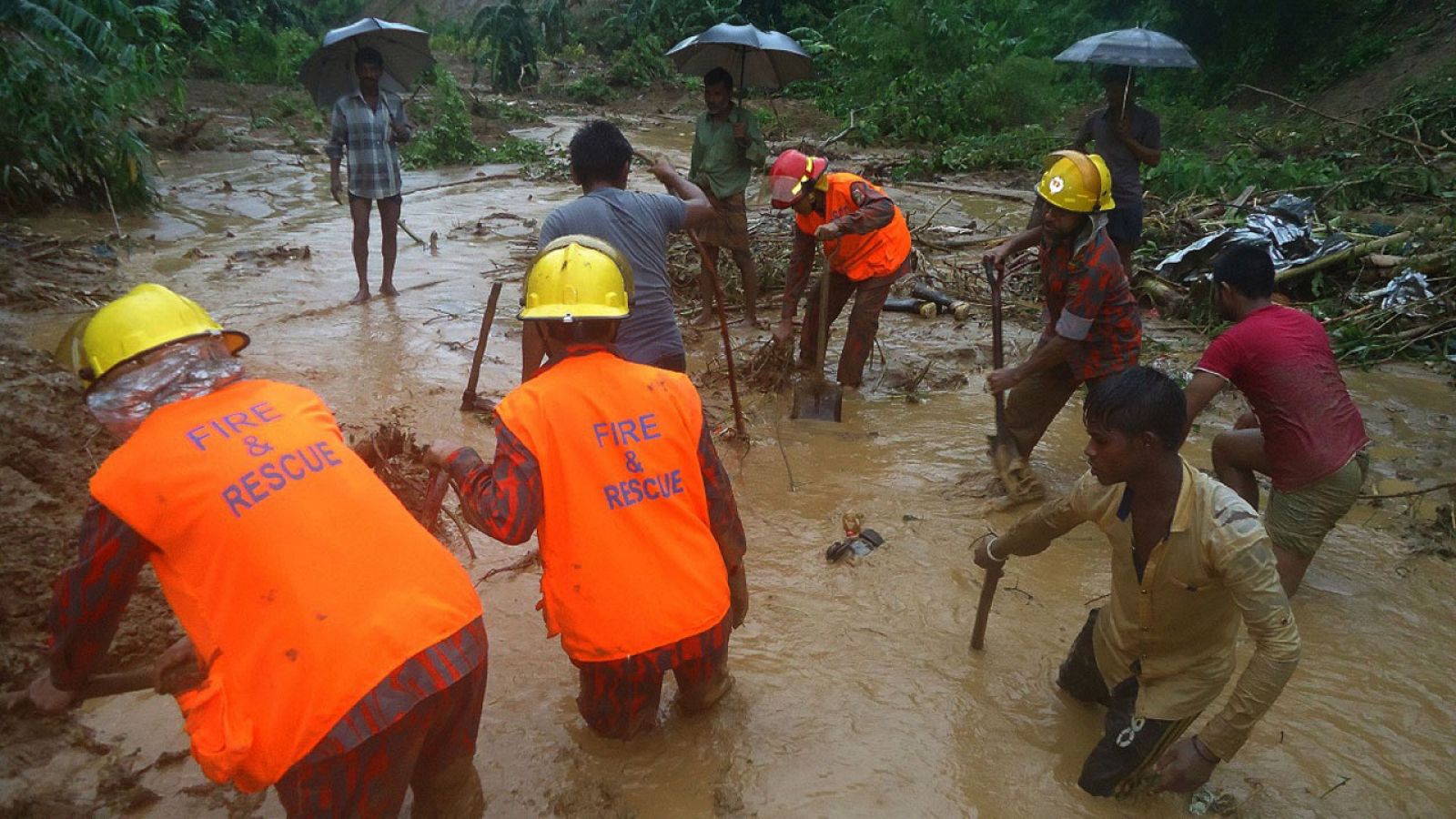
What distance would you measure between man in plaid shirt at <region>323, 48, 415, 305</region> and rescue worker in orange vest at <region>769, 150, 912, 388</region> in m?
3.09

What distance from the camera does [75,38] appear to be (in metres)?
6.48

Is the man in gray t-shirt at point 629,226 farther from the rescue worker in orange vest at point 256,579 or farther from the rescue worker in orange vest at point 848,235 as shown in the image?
the rescue worker in orange vest at point 256,579

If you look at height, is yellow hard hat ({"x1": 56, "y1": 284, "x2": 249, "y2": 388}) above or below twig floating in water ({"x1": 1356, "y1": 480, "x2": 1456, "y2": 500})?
above

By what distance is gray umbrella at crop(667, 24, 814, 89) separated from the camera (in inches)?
277

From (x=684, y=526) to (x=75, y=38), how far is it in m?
6.68

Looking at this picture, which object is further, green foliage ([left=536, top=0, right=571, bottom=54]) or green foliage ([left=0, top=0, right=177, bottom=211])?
green foliage ([left=536, top=0, right=571, bottom=54])

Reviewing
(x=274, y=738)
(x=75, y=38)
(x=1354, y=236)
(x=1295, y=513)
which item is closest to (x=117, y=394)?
(x=274, y=738)

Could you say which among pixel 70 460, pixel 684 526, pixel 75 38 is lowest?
pixel 70 460

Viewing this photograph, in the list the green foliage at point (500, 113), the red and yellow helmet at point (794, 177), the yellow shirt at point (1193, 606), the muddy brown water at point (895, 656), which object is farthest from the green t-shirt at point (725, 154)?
the green foliage at point (500, 113)

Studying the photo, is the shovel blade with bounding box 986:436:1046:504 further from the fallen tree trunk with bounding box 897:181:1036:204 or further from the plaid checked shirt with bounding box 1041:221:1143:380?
the fallen tree trunk with bounding box 897:181:1036:204

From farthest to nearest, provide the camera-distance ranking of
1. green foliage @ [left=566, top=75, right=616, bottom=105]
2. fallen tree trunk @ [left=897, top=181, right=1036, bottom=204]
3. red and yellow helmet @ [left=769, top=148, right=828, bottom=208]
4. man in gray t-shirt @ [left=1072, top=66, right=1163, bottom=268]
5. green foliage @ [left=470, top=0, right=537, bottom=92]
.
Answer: green foliage @ [left=566, top=75, right=616, bottom=105], green foliage @ [left=470, top=0, right=537, bottom=92], fallen tree trunk @ [left=897, top=181, right=1036, bottom=204], man in gray t-shirt @ [left=1072, top=66, right=1163, bottom=268], red and yellow helmet @ [left=769, top=148, right=828, bottom=208]

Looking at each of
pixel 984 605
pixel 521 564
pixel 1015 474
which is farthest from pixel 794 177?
pixel 984 605

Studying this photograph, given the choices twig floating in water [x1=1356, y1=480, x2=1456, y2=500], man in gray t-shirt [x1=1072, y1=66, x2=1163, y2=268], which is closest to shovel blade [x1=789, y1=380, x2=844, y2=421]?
man in gray t-shirt [x1=1072, y1=66, x2=1163, y2=268]

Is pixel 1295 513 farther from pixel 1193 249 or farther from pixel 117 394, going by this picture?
pixel 1193 249
